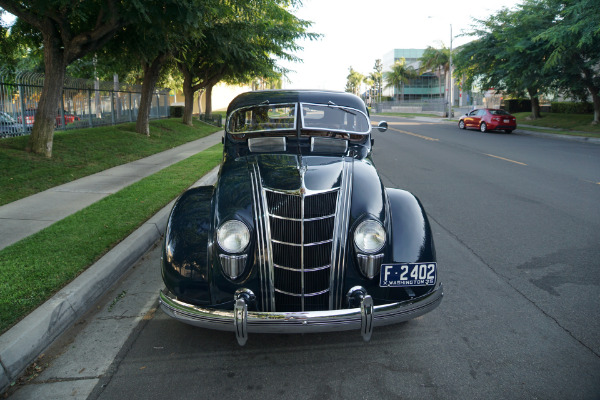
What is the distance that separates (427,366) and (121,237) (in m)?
3.91

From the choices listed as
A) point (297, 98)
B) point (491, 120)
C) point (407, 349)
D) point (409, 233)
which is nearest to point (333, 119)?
point (297, 98)

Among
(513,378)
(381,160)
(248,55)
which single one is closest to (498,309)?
(513,378)

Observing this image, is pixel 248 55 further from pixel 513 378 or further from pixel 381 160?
pixel 513 378

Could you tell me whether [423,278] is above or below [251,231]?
below

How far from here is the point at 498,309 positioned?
4.06 m

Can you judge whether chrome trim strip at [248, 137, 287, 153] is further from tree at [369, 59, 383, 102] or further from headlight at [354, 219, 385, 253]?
tree at [369, 59, 383, 102]

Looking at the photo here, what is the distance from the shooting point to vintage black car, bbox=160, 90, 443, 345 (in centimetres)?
311

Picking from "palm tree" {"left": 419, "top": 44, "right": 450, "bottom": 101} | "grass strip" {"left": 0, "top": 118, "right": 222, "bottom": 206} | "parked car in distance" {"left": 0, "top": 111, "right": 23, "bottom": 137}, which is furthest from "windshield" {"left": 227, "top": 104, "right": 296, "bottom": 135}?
"palm tree" {"left": 419, "top": 44, "right": 450, "bottom": 101}

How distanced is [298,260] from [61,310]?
1986 millimetres

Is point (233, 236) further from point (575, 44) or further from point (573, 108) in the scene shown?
point (573, 108)

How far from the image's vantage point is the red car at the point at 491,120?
2647 centimetres

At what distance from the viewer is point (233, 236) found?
3.23m

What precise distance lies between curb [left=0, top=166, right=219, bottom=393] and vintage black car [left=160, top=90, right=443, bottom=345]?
3.03 feet

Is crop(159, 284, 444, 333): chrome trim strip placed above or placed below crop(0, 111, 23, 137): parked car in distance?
below
